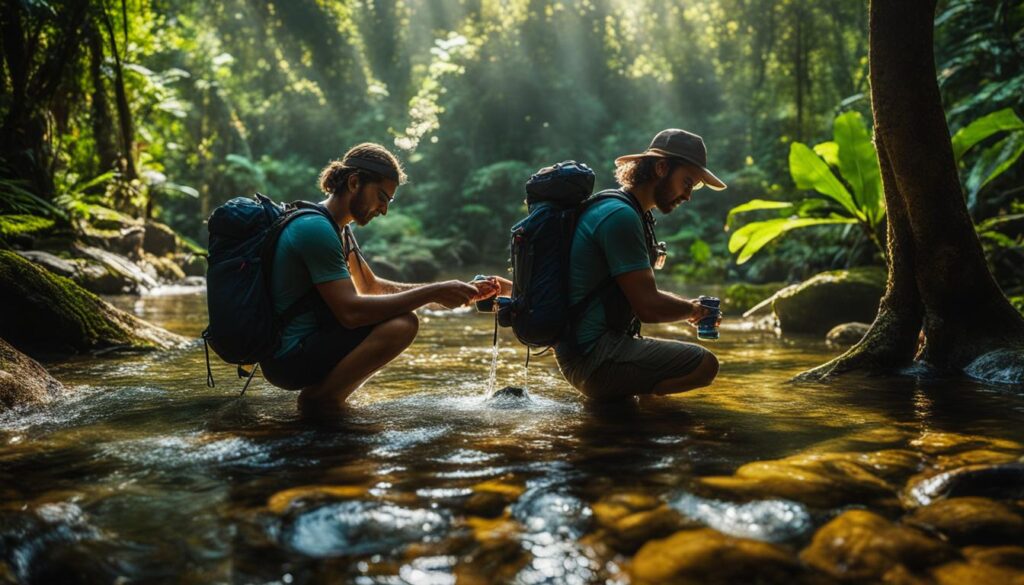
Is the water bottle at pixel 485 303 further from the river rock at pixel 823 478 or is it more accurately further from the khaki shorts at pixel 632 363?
the river rock at pixel 823 478

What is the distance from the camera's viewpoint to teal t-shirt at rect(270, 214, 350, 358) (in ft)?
12.8

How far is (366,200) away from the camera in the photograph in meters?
4.21

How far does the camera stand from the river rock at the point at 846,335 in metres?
7.91

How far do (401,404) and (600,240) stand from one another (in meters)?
1.55

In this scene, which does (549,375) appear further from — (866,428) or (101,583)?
(101,583)

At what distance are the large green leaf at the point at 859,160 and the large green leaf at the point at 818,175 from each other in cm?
14

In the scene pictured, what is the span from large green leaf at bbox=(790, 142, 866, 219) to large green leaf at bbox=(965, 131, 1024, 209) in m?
1.15

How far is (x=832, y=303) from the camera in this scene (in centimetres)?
912

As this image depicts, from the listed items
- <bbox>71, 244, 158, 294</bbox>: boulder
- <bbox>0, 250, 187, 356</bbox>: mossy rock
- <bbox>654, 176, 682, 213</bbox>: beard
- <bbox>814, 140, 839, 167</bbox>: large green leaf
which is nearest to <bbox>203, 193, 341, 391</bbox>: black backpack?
<bbox>654, 176, 682, 213</bbox>: beard

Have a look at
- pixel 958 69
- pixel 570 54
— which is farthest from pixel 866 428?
pixel 570 54

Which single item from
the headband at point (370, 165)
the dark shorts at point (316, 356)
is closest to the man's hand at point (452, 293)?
the dark shorts at point (316, 356)

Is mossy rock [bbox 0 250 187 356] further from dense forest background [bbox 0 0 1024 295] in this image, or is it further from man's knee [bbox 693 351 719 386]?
dense forest background [bbox 0 0 1024 295]

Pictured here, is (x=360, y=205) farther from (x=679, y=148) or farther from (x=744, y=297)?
(x=744, y=297)

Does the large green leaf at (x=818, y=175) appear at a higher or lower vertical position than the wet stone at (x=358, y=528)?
higher
